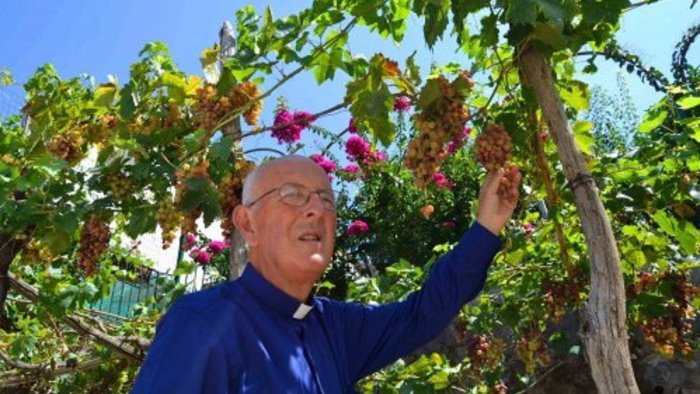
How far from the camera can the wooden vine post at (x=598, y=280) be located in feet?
4.76

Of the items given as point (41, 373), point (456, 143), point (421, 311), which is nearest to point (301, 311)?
point (421, 311)

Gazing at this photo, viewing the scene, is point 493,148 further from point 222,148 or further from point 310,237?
point 222,148

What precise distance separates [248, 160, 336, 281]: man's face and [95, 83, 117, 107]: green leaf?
939 mm

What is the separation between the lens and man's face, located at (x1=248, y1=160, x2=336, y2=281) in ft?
5.46

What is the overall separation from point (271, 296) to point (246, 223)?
0.25 meters

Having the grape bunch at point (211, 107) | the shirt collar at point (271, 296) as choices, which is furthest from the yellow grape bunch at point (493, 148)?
the grape bunch at point (211, 107)

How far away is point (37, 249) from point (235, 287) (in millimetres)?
1431

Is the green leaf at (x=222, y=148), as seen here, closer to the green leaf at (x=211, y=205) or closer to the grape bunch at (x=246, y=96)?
the green leaf at (x=211, y=205)

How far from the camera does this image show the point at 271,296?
1622 mm

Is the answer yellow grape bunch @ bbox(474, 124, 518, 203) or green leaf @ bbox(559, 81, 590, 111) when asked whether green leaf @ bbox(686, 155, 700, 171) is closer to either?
green leaf @ bbox(559, 81, 590, 111)

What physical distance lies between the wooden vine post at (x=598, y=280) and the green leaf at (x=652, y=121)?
79cm

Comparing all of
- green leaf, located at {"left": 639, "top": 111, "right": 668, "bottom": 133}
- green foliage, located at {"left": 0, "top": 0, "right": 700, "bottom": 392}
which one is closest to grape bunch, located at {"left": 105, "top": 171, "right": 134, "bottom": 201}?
green foliage, located at {"left": 0, "top": 0, "right": 700, "bottom": 392}

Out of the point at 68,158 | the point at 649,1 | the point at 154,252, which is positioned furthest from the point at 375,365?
the point at 154,252

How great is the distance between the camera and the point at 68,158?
8.75 feet
